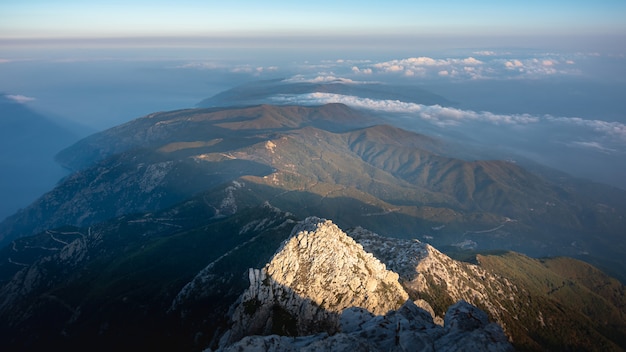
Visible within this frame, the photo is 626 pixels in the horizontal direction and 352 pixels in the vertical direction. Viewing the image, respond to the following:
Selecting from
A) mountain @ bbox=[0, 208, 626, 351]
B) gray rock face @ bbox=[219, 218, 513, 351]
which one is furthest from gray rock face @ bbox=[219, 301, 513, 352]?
mountain @ bbox=[0, 208, 626, 351]

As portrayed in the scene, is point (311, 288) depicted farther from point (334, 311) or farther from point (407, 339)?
point (407, 339)

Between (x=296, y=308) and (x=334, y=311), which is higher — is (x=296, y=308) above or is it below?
above

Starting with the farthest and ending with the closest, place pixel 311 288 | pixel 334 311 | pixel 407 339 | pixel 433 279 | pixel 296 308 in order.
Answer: pixel 433 279 → pixel 311 288 → pixel 334 311 → pixel 296 308 → pixel 407 339

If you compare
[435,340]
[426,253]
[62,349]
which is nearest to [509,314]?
[426,253]

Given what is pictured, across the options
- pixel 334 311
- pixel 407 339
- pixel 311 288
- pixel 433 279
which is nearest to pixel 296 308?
pixel 311 288

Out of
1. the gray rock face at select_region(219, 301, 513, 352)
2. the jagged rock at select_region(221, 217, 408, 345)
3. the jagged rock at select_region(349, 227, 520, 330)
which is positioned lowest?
the jagged rock at select_region(349, 227, 520, 330)

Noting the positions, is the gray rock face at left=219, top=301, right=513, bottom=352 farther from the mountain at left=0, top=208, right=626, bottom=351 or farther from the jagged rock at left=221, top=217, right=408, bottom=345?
the jagged rock at left=221, top=217, right=408, bottom=345

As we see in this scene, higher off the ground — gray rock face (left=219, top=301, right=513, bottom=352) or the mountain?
gray rock face (left=219, top=301, right=513, bottom=352)

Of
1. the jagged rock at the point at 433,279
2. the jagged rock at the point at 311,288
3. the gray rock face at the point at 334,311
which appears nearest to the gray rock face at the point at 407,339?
the gray rock face at the point at 334,311

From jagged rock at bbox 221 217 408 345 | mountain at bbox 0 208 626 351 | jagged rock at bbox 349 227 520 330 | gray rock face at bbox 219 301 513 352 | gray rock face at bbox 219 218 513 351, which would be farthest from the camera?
jagged rock at bbox 349 227 520 330
